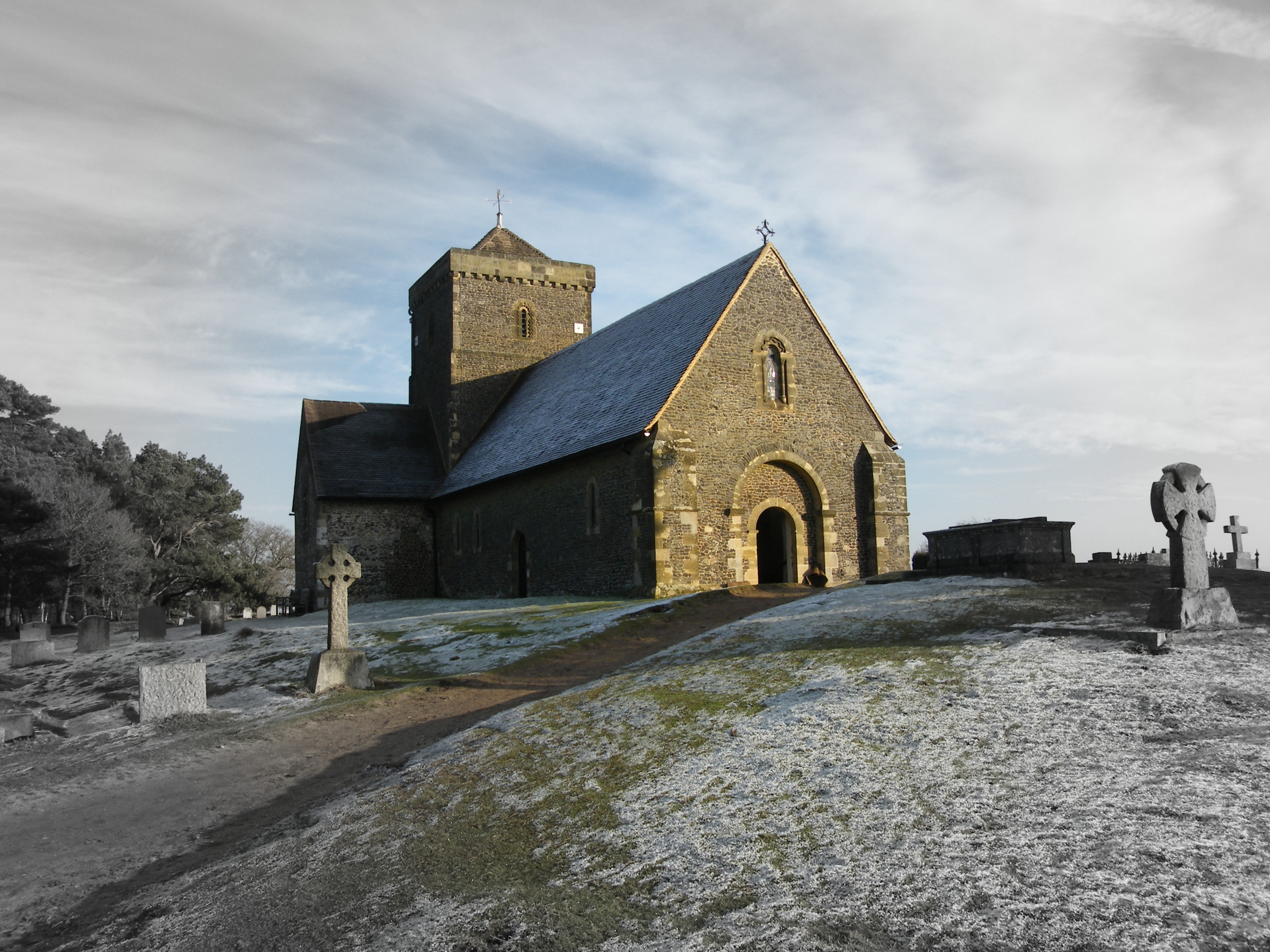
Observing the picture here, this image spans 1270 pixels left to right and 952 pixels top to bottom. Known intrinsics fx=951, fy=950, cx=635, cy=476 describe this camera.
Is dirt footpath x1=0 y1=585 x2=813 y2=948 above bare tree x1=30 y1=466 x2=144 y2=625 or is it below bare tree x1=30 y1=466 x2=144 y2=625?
below

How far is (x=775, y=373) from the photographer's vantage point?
24.3 metres

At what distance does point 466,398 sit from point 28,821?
27874 millimetres

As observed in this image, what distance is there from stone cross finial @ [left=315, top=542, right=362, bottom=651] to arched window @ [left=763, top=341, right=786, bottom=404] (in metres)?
12.1

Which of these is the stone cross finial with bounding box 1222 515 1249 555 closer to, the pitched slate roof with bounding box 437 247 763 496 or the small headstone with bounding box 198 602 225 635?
the pitched slate roof with bounding box 437 247 763 496

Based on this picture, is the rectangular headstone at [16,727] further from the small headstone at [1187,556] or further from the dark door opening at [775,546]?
the dark door opening at [775,546]

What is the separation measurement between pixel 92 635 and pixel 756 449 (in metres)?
18.2

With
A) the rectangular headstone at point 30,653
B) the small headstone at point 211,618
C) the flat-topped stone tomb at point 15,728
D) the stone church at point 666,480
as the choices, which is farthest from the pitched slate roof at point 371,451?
the flat-topped stone tomb at point 15,728

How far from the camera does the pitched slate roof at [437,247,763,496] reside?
2372cm

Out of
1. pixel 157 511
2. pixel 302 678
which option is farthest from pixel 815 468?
pixel 157 511

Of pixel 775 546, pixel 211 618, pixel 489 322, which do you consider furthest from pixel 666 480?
pixel 489 322

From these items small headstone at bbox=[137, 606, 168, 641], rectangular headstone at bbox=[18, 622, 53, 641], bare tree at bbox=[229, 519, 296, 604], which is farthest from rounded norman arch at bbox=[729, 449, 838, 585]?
bare tree at bbox=[229, 519, 296, 604]

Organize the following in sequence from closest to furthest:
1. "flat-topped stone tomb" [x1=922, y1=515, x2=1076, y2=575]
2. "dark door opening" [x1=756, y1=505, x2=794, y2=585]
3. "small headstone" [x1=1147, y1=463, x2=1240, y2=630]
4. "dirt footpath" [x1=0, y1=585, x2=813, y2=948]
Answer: "dirt footpath" [x1=0, y1=585, x2=813, y2=948] → "small headstone" [x1=1147, y1=463, x2=1240, y2=630] → "flat-topped stone tomb" [x1=922, y1=515, x2=1076, y2=575] → "dark door opening" [x1=756, y1=505, x2=794, y2=585]

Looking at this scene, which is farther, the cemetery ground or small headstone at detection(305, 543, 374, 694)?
small headstone at detection(305, 543, 374, 694)

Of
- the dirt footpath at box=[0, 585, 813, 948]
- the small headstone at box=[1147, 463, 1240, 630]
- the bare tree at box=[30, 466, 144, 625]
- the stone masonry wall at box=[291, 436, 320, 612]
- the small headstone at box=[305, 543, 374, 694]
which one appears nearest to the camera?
the dirt footpath at box=[0, 585, 813, 948]
